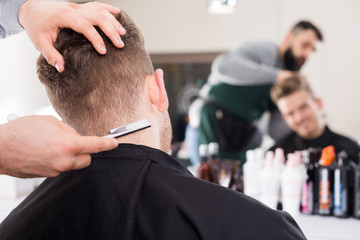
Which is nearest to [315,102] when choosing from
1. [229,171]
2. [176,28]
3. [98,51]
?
[229,171]

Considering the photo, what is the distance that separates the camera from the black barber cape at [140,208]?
0.77 m

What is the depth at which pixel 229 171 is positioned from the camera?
2.09 meters

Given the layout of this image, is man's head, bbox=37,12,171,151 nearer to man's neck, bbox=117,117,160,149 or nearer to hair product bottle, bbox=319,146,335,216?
man's neck, bbox=117,117,160,149

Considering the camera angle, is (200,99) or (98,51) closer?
(98,51)

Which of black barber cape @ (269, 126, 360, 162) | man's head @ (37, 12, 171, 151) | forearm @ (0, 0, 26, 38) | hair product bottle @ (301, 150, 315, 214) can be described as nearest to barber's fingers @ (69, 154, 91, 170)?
man's head @ (37, 12, 171, 151)

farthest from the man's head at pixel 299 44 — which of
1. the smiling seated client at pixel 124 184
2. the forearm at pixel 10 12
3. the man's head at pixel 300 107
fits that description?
the forearm at pixel 10 12

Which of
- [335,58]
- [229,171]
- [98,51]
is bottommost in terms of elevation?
[229,171]

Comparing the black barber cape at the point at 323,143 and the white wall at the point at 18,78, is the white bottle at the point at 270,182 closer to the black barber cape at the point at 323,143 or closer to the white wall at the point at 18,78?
the black barber cape at the point at 323,143

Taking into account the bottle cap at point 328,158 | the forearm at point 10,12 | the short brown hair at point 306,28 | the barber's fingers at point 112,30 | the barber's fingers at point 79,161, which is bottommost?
the bottle cap at point 328,158

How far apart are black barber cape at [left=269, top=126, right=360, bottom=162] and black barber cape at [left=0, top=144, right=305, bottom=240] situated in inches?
65.6

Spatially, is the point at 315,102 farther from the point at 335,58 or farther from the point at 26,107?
the point at 26,107

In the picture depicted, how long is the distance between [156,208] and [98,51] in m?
0.43

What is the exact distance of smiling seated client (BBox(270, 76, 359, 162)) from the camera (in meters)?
2.42

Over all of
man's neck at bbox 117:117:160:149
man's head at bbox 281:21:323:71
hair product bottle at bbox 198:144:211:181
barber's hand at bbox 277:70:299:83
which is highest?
man's neck at bbox 117:117:160:149
